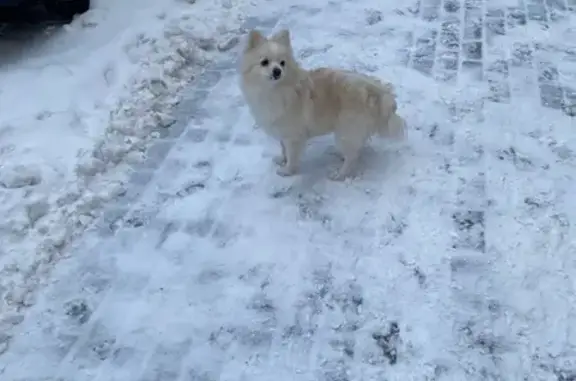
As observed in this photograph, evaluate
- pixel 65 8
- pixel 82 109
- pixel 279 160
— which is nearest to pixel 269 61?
pixel 279 160

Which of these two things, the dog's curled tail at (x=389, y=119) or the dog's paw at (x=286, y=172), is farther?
the dog's paw at (x=286, y=172)

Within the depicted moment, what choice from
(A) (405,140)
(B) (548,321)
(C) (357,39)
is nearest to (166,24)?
(C) (357,39)

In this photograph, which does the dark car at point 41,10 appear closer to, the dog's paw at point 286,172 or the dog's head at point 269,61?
the dog's head at point 269,61

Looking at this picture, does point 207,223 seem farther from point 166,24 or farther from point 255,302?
point 166,24

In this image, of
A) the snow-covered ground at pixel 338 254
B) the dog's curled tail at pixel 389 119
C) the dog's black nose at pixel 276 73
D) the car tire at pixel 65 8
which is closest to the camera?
the snow-covered ground at pixel 338 254

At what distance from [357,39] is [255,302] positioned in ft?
7.18

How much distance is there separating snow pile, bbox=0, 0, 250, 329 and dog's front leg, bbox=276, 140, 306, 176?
0.69 meters

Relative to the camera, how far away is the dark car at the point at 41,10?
4355 mm

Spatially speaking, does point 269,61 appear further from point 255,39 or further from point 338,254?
point 338,254

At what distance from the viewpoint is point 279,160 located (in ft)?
11.5

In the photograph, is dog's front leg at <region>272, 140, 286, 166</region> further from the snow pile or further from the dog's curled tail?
the snow pile

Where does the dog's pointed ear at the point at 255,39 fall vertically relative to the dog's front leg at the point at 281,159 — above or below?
above

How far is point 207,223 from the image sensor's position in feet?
10.4

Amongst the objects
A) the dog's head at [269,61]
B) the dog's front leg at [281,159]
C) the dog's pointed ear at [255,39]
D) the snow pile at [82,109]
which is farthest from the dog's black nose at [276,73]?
the snow pile at [82,109]
